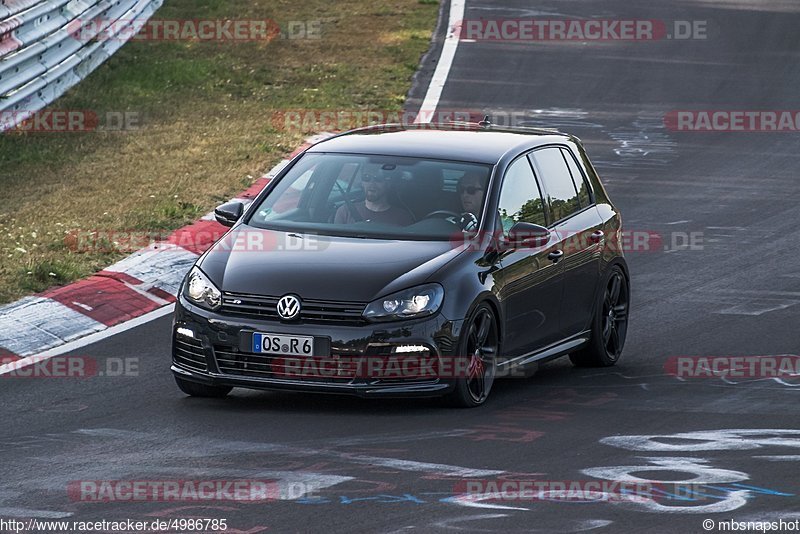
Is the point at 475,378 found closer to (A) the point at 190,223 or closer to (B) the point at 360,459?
(B) the point at 360,459

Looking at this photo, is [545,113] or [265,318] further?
[545,113]

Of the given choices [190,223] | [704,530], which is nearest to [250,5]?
[190,223]

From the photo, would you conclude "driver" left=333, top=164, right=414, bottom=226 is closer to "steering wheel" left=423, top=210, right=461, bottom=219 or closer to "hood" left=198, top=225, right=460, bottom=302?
"steering wheel" left=423, top=210, right=461, bottom=219

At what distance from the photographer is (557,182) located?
452 inches

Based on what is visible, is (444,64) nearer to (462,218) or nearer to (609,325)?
(609,325)

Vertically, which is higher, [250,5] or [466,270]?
[250,5]

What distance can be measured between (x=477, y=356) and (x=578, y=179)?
2.40 metres

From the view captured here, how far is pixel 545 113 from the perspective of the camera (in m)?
21.5

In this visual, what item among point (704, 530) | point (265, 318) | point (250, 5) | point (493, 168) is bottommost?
point (704, 530)

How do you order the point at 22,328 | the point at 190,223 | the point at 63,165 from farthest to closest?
the point at 63,165
the point at 190,223
the point at 22,328

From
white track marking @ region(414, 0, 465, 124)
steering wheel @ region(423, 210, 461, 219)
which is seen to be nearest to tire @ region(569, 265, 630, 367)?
steering wheel @ region(423, 210, 461, 219)

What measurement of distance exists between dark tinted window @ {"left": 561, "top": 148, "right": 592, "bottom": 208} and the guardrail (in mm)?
8345

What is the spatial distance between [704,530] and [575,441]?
6.30ft

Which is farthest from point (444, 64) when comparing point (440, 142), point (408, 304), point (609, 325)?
point (408, 304)
